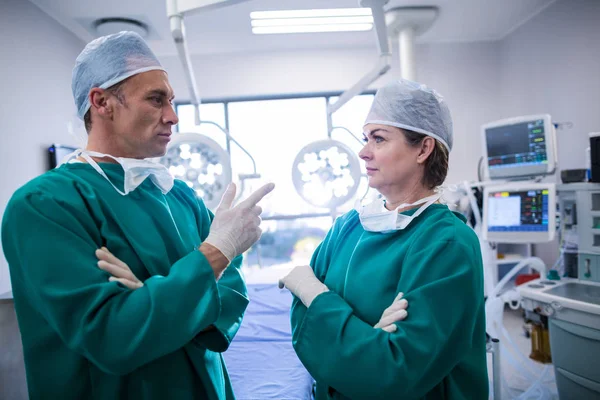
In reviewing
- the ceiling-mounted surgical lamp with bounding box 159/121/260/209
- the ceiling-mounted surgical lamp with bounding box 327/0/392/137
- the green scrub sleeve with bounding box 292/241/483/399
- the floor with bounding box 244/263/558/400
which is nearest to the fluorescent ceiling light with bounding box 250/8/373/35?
the ceiling-mounted surgical lamp with bounding box 327/0/392/137

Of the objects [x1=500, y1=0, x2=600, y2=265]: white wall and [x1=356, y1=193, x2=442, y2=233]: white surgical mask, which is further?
[x1=500, y1=0, x2=600, y2=265]: white wall

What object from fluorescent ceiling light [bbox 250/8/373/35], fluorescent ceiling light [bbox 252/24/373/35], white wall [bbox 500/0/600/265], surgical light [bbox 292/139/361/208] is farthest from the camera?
fluorescent ceiling light [bbox 252/24/373/35]

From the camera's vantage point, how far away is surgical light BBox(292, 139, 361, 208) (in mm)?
2326

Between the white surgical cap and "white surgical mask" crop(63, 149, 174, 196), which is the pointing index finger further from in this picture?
the white surgical cap

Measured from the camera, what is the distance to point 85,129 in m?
1.03

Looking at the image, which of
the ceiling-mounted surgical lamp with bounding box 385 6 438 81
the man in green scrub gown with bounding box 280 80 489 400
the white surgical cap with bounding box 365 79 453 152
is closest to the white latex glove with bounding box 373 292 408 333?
the man in green scrub gown with bounding box 280 80 489 400

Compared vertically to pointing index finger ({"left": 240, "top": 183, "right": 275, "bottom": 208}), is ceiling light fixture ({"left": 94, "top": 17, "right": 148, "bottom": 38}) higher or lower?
higher

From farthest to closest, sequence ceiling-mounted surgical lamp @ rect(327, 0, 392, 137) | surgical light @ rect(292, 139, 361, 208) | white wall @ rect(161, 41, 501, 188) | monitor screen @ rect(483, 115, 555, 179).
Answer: white wall @ rect(161, 41, 501, 188) → monitor screen @ rect(483, 115, 555, 179) → surgical light @ rect(292, 139, 361, 208) → ceiling-mounted surgical lamp @ rect(327, 0, 392, 137)

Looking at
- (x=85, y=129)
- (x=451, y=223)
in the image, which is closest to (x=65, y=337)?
(x=85, y=129)

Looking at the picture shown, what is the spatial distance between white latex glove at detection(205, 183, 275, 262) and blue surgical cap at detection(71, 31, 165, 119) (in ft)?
1.32

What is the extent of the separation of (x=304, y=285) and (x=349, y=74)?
368 centimetres

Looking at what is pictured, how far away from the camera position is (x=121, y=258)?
840 millimetres

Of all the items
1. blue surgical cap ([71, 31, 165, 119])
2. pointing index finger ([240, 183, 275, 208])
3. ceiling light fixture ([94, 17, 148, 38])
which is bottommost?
pointing index finger ([240, 183, 275, 208])

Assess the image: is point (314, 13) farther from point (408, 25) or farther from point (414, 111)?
point (414, 111)
